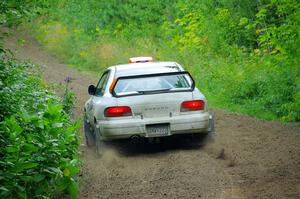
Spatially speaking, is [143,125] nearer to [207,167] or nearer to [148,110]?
[148,110]

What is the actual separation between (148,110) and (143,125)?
261mm

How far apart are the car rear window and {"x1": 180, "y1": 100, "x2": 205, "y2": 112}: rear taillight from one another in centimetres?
28

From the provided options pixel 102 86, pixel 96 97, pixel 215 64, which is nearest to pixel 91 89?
pixel 102 86

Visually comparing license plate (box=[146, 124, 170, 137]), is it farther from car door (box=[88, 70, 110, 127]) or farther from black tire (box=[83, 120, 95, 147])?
black tire (box=[83, 120, 95, 147])

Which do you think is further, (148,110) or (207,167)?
(148,110)

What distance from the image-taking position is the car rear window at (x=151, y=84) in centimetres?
1240

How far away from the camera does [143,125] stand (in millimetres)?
→ 11945

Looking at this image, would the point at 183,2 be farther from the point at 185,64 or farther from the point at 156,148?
the point at 156,148

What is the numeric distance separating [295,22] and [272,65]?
205cm

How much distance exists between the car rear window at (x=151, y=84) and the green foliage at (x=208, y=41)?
4717 millimetres

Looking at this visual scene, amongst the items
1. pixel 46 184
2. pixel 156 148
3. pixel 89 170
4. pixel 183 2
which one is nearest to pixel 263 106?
pixel 156 148

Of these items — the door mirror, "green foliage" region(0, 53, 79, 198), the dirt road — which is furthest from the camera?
the door mirror

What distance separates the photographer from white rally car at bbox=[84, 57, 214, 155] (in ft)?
39.3

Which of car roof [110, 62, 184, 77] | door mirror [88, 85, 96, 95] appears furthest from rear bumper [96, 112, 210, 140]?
door mirror [88, 85, 96, 95]
